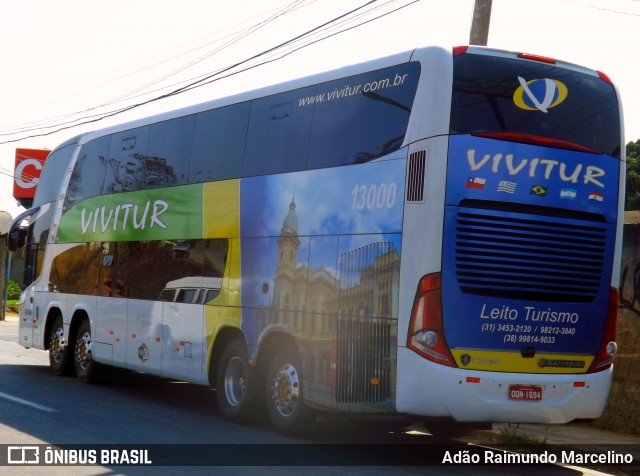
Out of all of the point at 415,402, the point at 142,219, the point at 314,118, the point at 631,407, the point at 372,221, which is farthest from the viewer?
the point at 142,219

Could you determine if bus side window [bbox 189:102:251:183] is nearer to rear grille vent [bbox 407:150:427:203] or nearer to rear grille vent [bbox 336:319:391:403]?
rear grille vent [bbox 336:319:391:403]

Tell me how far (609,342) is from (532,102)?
2589 mm

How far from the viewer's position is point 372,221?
33.8 feet

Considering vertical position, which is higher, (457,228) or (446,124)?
(446,124)

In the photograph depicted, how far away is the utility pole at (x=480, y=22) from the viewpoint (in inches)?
575

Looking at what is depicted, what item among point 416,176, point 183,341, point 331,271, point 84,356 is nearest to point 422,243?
point 416,176

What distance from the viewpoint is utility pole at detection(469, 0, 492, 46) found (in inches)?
575

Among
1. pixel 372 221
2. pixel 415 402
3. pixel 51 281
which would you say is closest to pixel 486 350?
pixel 415 402

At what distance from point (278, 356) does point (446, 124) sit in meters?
3.83

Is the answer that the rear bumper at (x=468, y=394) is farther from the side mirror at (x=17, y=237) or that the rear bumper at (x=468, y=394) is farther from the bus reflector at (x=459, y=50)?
the side mirror at (x=17, y=237)

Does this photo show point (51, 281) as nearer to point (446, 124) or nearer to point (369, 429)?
point (369, 429)

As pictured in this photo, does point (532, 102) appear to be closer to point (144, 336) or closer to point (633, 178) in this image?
point (144, 336)

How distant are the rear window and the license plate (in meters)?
2.45

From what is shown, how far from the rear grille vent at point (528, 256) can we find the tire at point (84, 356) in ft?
29.8
